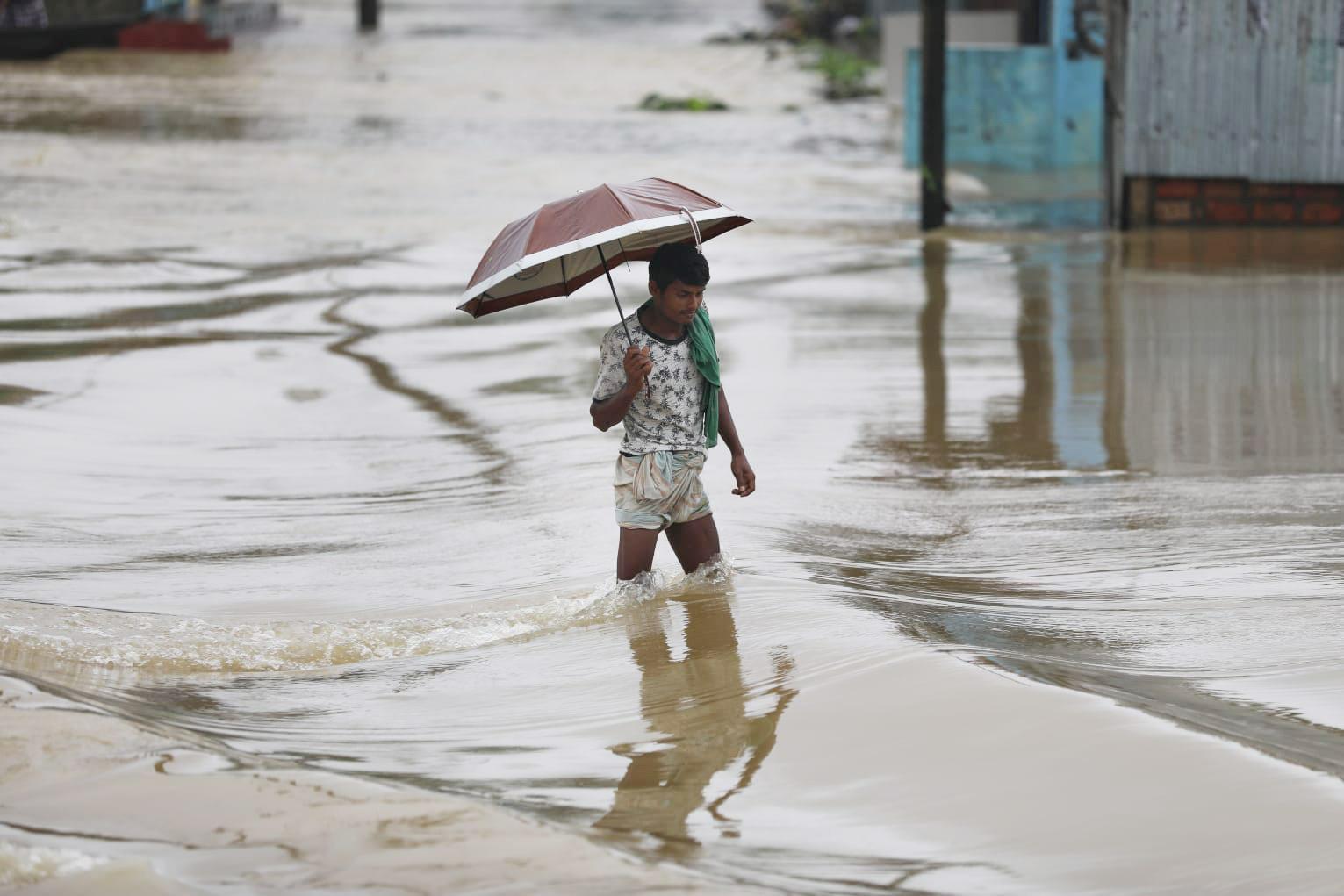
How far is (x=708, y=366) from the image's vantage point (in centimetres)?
484

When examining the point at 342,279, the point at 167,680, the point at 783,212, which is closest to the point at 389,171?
the point at 783,212

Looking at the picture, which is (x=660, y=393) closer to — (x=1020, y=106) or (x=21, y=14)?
(x=1020, y=106)

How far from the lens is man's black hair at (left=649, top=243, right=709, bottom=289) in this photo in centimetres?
464

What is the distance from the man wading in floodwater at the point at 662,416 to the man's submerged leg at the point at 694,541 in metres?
0.05

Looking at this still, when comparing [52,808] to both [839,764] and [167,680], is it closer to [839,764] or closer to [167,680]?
[167,680]

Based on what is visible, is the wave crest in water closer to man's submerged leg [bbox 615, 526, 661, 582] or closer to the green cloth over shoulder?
man's submerged leg [bbox 615, 526, 661, 582]

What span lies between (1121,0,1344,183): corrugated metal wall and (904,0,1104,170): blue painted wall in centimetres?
447

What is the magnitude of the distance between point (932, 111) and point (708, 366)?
917cm

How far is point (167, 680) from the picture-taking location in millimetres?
4484

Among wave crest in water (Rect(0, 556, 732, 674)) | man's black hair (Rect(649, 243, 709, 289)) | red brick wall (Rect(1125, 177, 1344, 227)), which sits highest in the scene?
man's black hair (Rect(649, 243, 709, 289))

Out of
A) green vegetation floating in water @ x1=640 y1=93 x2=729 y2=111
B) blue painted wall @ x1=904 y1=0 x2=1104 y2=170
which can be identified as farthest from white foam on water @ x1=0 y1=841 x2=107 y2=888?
green vegetation floating in water @ x1=640 y1=93 x2=729 y2=111

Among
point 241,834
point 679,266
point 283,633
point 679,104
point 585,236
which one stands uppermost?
point 679,104

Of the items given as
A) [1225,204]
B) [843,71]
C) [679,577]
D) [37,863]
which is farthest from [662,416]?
[843,71]

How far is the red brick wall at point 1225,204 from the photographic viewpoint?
44.3 ft
